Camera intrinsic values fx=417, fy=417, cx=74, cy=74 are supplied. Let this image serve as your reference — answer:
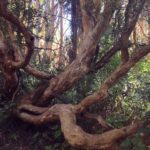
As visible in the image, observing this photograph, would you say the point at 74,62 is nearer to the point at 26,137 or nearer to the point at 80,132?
the point at 26,137

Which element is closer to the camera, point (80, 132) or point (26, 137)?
point (80, 132)

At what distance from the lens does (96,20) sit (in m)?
7.71

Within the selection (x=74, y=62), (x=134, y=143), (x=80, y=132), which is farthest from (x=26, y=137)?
(x=134, y=143)

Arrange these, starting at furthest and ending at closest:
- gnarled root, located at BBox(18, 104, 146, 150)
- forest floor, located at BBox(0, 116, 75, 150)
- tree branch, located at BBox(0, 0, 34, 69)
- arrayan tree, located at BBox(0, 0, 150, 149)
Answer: forest floor, located at BBox(0, 116, 75, 150), arrayan tree, located at BBox(0, 0, 150, 149), tree branch, located at BBox(0, 0, 34, 69), gnarled root, located at BBox(18, 104, 146, 150)

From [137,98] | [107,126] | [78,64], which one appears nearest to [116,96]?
[137,98]

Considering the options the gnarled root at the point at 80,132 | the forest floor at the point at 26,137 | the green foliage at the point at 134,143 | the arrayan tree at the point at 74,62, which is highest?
the arrayan tree at the point at 74,62

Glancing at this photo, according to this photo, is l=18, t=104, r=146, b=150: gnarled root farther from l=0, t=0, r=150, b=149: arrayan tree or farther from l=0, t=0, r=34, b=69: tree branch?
l=0, t=0, r=34, b=69: tree branch

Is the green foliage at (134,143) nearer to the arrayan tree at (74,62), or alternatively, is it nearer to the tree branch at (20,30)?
the arrayan tree at (74,62)

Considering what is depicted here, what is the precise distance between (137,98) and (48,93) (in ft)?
5.88

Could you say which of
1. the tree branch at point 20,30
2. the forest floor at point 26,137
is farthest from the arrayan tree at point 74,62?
the forest floor at point 26,137

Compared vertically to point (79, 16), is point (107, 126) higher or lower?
lower

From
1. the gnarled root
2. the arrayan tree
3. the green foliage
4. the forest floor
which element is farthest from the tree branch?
the green foliage

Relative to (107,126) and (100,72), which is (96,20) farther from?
(107,126)

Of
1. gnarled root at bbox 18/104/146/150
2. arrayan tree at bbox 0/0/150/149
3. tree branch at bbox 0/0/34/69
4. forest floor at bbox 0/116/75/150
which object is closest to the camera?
gnarled root at bbox 18/104/146/150
